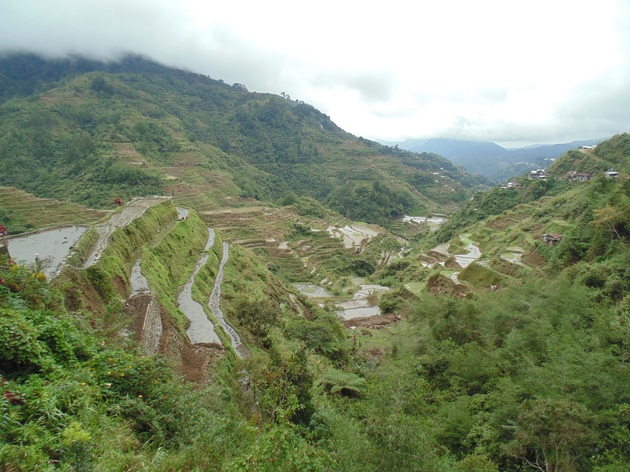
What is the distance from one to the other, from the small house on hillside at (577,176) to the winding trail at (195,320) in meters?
58.2

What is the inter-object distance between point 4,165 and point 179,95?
272 feet

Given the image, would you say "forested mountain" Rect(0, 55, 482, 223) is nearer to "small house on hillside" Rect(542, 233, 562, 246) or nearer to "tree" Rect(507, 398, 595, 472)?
"small house on hillside" Rect(542, 233, 562, 246)

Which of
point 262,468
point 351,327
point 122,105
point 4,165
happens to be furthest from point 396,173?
point 262,468

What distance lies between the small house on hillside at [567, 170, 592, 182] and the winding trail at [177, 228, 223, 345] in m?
58.2

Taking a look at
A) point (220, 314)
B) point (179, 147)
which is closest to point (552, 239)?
point (220, 314)

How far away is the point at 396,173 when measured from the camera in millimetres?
121750

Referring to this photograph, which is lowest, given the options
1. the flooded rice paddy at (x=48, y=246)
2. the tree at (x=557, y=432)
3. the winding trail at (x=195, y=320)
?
the winding trail at (x=195, y=320)

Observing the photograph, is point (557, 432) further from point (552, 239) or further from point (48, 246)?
point (552, 239)

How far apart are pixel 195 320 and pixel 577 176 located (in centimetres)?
6060

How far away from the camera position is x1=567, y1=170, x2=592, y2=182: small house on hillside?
49.9m

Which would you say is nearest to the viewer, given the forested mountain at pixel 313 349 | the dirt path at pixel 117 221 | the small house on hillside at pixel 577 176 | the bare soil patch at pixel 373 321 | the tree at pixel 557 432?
the forested mountain at pixel 313 349

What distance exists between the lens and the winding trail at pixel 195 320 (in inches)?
570

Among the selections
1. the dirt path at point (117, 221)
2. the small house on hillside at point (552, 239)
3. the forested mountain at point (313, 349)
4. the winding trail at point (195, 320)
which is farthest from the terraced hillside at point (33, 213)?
the small house on hillside at point (552, 239)

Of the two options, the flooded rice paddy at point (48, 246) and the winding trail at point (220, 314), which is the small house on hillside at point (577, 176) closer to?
the winding trail at point (220, 314)
